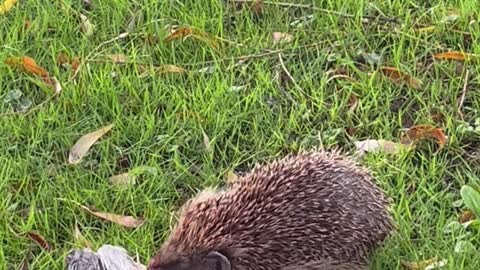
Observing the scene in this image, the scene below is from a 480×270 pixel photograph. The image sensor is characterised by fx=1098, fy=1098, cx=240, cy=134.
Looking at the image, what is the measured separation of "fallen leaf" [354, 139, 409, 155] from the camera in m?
4.73

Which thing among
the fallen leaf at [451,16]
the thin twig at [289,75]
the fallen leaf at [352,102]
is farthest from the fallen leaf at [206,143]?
the fallen leaf at [451,16]

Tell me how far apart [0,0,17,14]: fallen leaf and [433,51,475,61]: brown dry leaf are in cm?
217

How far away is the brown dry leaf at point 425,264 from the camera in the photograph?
4.11 meters

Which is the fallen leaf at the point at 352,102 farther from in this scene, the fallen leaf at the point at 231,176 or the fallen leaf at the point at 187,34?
the fallen leaf at the point at 187,34

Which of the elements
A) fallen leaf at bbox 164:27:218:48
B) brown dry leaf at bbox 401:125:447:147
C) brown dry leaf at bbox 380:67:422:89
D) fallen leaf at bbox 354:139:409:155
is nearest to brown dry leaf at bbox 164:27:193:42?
fallen leaf at bbox 164:27:218:48

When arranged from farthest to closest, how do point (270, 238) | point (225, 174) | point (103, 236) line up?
point (225, 174), point (103, 236), point (270, 238)

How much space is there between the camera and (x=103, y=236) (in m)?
4.36

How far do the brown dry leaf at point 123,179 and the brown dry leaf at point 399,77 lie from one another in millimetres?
1356

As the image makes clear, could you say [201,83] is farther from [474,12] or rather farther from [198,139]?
[474,12]

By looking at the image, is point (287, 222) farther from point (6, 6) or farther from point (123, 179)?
point (6, 6)

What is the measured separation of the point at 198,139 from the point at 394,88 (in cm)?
97

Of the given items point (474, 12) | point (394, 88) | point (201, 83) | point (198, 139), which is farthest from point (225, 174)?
point (474, 12)

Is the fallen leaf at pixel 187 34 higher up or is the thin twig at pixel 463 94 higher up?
the fallen leaf at pixel 187 34

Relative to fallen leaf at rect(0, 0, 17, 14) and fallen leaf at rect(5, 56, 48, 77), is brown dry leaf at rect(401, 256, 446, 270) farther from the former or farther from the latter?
fallen leaf at rect(0, 0, 17, 14)
